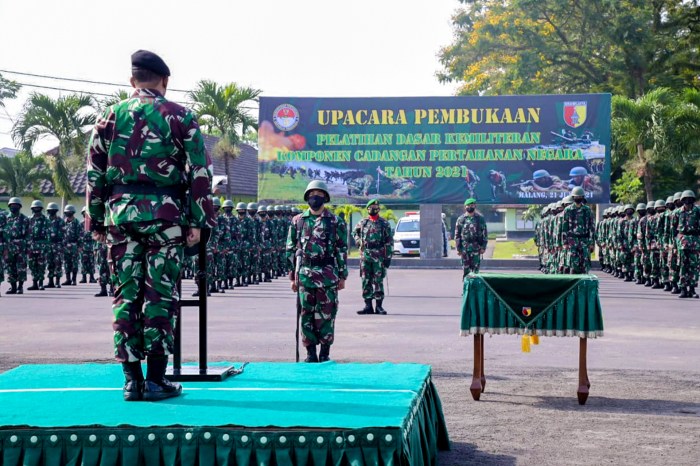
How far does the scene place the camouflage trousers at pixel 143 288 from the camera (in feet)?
18.0

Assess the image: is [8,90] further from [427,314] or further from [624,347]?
[624,347]

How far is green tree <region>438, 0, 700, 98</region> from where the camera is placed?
42750 millimetres

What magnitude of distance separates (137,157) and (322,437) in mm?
1968

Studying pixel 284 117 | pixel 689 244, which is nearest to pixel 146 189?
pixel 689 244

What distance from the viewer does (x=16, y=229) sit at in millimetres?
21781

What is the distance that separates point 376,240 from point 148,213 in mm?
11195

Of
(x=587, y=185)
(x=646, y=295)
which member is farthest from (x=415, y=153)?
(x=646, y=295)

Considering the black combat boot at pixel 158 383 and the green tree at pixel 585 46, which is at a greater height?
the green tree at pixel 585 46

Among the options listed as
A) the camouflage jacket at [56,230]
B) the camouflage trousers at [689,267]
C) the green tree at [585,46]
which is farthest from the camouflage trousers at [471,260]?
the green tree at [585,46]

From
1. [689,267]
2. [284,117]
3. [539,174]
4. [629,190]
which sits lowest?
[689,267]

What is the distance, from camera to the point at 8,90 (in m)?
45.8

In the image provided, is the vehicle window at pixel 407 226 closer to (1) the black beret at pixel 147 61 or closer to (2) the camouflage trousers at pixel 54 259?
(2) the camouflage trousers at pixel 54 259

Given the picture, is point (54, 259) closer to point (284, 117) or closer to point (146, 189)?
point (284, 117)

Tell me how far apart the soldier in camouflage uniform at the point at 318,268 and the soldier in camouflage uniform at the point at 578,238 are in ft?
31.0
